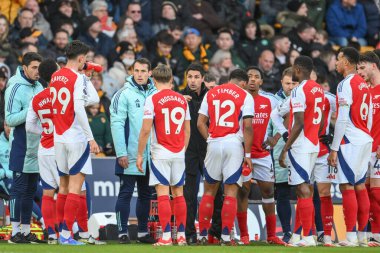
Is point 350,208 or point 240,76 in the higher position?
point 240,76

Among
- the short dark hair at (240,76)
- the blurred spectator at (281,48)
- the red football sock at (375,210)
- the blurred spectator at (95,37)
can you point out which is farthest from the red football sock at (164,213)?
the blurred spectator at (281,48)

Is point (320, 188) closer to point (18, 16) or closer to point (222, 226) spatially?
point (222, 226)

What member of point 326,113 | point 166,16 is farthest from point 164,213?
point 166,16

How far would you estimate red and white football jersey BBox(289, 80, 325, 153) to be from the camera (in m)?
17.4

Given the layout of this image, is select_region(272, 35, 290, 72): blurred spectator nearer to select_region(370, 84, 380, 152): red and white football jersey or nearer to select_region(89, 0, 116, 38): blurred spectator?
select_region(89, 0, 116, 38): blurred spectator

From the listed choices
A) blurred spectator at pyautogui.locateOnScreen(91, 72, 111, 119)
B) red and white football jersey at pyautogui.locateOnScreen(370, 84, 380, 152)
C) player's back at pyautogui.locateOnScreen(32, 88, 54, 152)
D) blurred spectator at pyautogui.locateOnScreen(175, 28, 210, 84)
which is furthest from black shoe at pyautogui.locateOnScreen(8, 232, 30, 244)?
blurred spectator at pyautogui.locateOnScreen(175, 28, 210, 84)

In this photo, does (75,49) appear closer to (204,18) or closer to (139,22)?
(139,22)

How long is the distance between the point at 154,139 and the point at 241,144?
138 cm

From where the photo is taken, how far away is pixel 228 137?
17.7m

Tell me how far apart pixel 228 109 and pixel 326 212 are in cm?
225

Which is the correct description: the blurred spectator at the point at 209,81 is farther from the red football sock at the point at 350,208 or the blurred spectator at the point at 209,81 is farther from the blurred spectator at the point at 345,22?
the blurred spectator at the point at 345,22

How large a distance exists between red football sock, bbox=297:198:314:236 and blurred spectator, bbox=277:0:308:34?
36.1 ft

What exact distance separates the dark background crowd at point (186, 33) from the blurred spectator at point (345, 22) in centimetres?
2

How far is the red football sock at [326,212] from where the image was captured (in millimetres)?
18203
